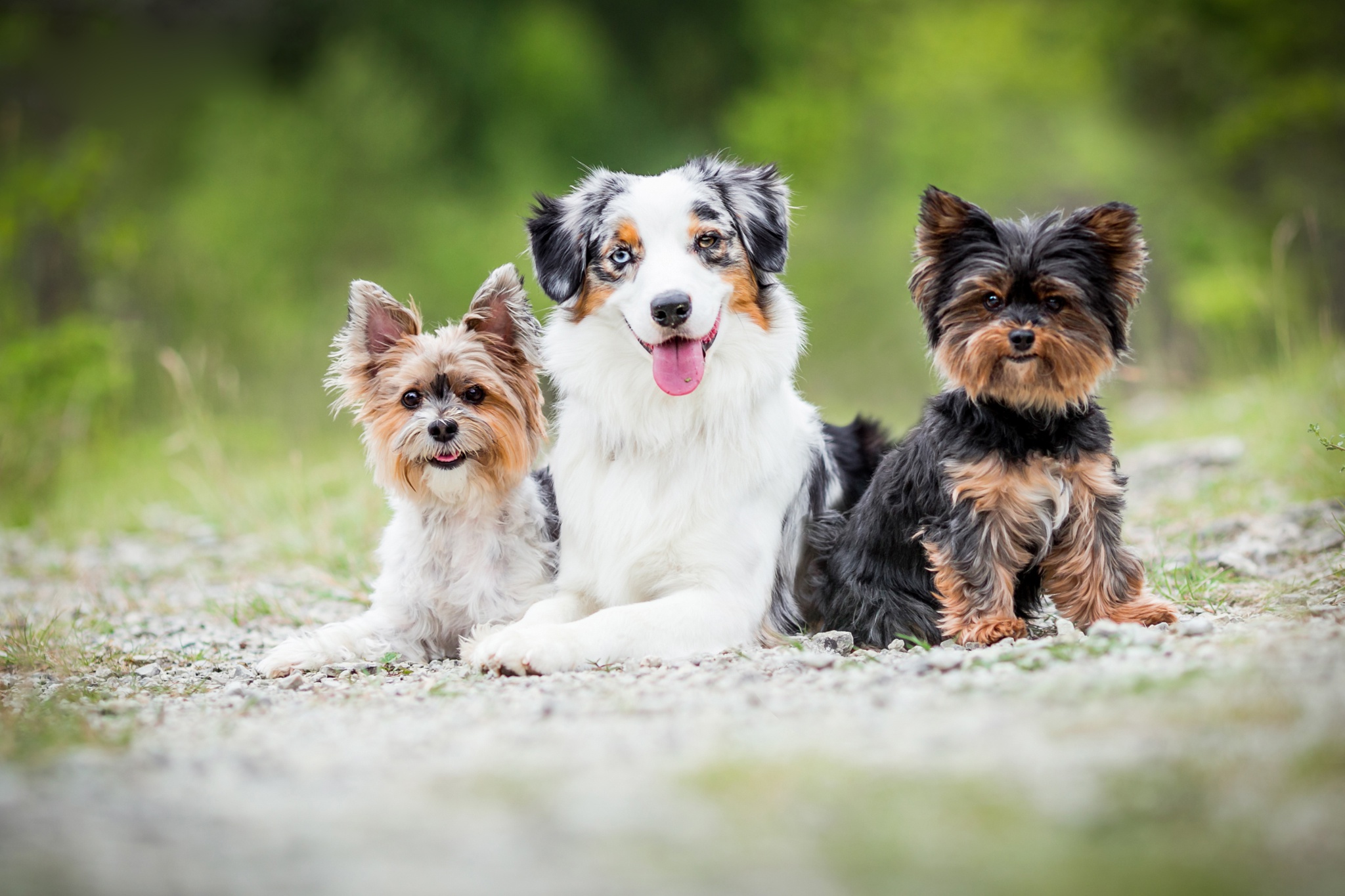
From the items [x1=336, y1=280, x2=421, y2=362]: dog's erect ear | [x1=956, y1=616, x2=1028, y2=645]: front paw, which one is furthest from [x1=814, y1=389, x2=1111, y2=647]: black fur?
[x1=336, y1=280, x2=421, y2=362]: dog's erect ear

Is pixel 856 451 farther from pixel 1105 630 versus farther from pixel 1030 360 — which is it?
pixel 1105 630

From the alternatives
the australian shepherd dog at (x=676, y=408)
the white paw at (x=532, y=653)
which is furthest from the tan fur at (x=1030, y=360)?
the white paw at (x=532, y=653)

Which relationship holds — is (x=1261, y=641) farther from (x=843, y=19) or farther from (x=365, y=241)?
Answer: (x=843, y=19)

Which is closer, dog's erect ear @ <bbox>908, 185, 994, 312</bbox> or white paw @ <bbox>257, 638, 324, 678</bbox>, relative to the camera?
dog's erect ear @ <bbox>908, 185, 994, 312</bbox>

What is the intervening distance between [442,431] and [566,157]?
13657 millimetres

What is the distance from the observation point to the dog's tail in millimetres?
4992

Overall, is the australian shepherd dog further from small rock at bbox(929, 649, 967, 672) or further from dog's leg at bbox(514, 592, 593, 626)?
small rock at bbox(929, 649, 967, 672)

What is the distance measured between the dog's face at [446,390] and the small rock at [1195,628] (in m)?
2.46

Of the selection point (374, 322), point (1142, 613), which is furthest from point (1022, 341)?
point (374, 322)

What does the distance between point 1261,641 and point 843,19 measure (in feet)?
58.6

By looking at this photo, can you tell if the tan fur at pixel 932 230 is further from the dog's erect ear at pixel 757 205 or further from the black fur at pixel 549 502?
the black fur at pixel 549 502

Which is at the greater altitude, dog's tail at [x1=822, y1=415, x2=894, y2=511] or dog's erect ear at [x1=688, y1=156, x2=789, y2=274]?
dog's erect ear at [x1=688, y1=156, x2=789, y2=274]

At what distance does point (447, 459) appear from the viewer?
4.56m

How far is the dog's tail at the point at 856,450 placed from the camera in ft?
16.4
